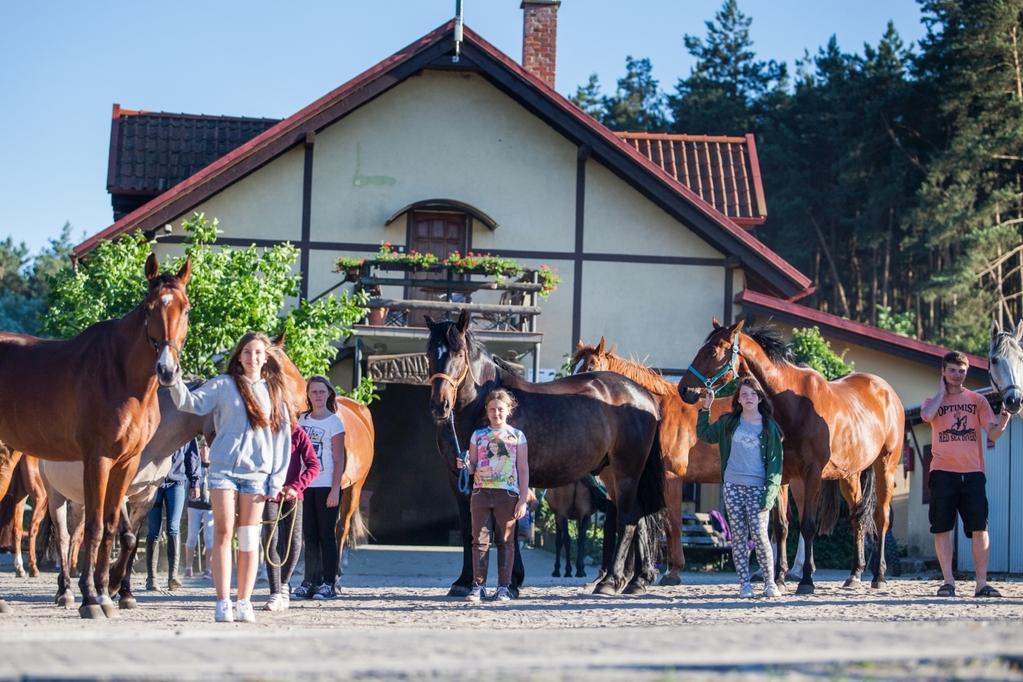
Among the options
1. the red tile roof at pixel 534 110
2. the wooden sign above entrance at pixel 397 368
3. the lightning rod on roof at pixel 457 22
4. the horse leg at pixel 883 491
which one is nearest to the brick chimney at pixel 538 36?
the red tile roof at pixel 534 110

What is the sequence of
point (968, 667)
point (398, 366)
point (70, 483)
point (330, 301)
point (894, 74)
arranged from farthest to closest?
point (894, 74) < point (398, 366) < point (330, 301) < point (70, 483) < point (968, 667)

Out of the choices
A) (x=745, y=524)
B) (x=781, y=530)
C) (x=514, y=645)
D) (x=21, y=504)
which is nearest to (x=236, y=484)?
(x=514, y=645)

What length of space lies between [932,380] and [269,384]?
57.1 feet

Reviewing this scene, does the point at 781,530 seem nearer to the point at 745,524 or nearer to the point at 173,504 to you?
the point at 745,524

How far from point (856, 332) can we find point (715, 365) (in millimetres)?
11604

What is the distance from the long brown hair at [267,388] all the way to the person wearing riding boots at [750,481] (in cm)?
437

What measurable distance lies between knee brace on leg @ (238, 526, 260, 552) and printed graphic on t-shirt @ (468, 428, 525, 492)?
2683mm

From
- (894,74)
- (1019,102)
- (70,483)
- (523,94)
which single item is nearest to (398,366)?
(523,94)

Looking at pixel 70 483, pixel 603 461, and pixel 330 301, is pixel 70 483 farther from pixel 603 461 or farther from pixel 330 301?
pixel 330 301

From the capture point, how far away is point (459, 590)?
12.1 m

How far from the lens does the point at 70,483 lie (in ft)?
38.2

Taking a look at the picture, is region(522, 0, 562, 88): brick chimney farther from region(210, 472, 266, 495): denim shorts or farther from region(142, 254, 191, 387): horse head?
region(210, 472, 266, 495): denim shorts

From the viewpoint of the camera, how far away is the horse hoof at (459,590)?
12.1 meters

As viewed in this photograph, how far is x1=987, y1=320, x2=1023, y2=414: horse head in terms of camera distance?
41.1 feet
